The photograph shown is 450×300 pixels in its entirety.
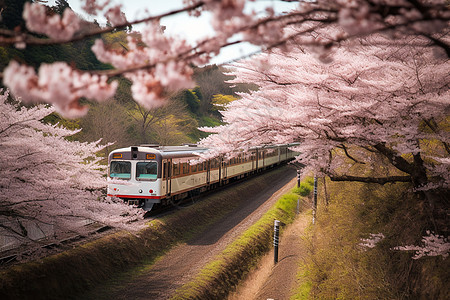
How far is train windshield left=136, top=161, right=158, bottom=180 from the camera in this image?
12.1 m

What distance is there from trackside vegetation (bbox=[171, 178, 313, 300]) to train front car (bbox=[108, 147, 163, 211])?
348 centimetres

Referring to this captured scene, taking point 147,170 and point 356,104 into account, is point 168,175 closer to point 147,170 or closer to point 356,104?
point 147,170

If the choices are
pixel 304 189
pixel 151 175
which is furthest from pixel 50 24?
pixel 304 189

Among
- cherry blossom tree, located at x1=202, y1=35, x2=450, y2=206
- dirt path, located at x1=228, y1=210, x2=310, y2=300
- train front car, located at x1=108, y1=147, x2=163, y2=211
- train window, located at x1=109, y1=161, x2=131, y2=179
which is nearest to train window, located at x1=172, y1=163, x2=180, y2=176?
train front car, located at x1=108, y1=147, x2=163, y2=211

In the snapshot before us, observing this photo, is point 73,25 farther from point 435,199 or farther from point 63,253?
point 63,253

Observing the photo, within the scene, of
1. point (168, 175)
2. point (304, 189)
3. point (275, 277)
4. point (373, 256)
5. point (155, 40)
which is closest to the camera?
point (155, 40)

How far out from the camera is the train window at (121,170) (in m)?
12.4

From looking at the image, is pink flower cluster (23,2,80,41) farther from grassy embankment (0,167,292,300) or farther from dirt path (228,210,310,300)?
dirt path (228,210,310,300)

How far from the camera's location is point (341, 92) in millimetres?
5371

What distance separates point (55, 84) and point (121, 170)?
36.9ft

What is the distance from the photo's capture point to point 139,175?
1226cm

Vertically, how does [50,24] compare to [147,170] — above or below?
above

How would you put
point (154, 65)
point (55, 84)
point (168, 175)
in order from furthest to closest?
1. point (168, 175)
2. point (154, 65)
3. point (55, 84)

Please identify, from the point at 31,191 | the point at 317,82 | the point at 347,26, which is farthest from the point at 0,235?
the point at 347,26
